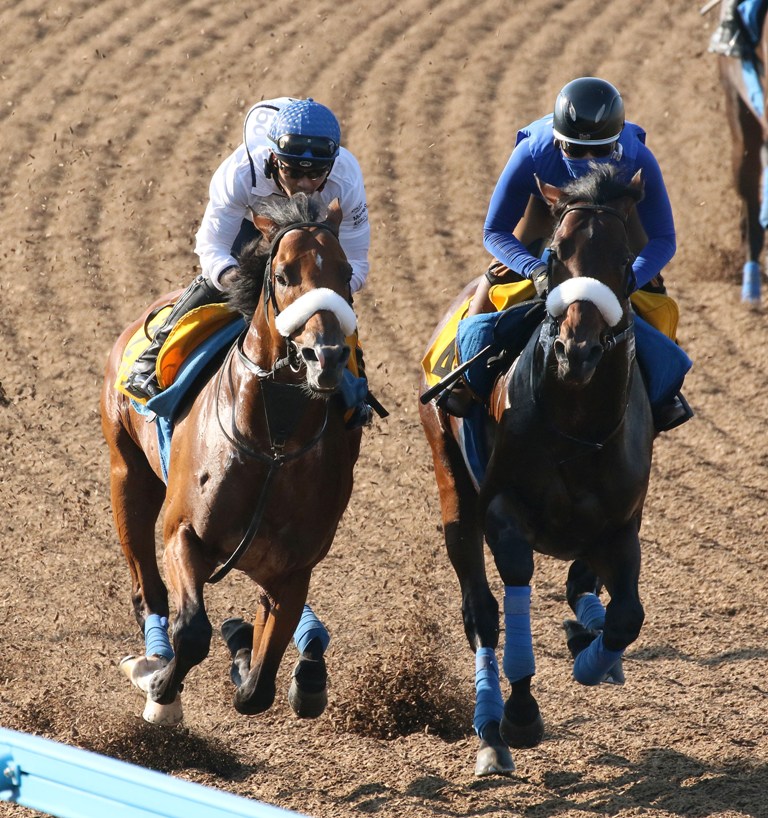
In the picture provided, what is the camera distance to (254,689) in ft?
18.1

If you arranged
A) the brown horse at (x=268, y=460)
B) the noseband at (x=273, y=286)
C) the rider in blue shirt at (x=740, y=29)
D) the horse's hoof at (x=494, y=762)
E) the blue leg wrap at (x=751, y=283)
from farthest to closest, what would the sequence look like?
the blue leg wrap at (x=751, y=283) → the rider in blue shirt at (x=740, y=29) → the horse's hoof at (x=494, y=762) → the noseband at (x=273, y=286) → the brown horse at (x=268, y=460)

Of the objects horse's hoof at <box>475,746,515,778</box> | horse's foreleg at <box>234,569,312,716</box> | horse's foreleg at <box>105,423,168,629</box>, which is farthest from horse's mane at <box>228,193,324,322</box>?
horse's hoof at <box>475,746,515,778</box>

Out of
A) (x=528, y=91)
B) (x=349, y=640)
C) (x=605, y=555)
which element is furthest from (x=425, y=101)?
(x=605, y=555)

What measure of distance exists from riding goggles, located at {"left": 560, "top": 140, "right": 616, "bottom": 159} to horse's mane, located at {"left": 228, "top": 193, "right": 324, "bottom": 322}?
1.16 meters

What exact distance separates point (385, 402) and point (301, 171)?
4.79m

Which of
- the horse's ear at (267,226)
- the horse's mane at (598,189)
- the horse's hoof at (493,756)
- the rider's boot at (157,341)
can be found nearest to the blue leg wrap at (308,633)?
the horse's hoof at (493,756)

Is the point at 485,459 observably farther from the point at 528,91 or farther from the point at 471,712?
the point at 528,91

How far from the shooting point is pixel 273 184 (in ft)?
18.4

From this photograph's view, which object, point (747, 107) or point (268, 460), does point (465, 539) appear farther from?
point (747, 107)

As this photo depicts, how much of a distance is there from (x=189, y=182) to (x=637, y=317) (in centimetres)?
780

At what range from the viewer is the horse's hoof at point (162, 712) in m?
5.54

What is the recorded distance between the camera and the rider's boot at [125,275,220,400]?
5.89m

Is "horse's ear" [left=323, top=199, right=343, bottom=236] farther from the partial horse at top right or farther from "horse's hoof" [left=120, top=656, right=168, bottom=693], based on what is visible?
the partial horse at top right

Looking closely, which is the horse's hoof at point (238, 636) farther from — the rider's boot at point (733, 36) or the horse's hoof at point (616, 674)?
the rider's boot at point (733, 36)
